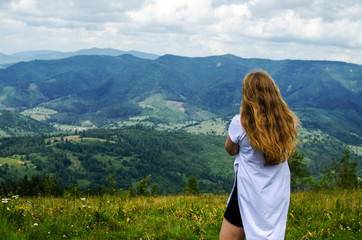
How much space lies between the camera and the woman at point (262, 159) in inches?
156

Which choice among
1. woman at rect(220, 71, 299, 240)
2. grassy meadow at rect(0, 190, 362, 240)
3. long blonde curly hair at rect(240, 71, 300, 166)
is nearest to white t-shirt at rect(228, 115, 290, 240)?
woman at rect(220, 71, 299, 240)

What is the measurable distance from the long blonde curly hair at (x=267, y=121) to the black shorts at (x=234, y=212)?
73cm

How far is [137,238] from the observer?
6.27 metres

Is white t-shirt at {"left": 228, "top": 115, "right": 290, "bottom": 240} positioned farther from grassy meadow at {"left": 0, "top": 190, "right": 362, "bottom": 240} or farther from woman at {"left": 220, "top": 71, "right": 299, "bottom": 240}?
grassy meadow at {"left": 0, "top": 190, "right": 362, "bottom": 240}

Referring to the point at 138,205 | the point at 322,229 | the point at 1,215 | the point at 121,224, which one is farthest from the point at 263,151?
the point at 1,215

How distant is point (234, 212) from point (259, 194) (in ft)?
1.73

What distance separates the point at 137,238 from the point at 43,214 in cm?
274

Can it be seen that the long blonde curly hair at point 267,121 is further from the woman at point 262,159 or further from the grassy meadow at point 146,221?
the grassy meadow at point 146,221

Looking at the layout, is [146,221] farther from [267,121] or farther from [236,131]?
[267,121]

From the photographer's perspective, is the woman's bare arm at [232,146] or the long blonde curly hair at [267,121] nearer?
the long blonde curly hair at [267,121]

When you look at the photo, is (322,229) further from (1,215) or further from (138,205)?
(1,215)

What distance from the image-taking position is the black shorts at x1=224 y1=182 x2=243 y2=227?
4.20 metres

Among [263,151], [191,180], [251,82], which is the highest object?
[251,82]

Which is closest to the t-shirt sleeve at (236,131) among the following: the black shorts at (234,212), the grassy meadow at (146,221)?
the black shorts at (234,212)
